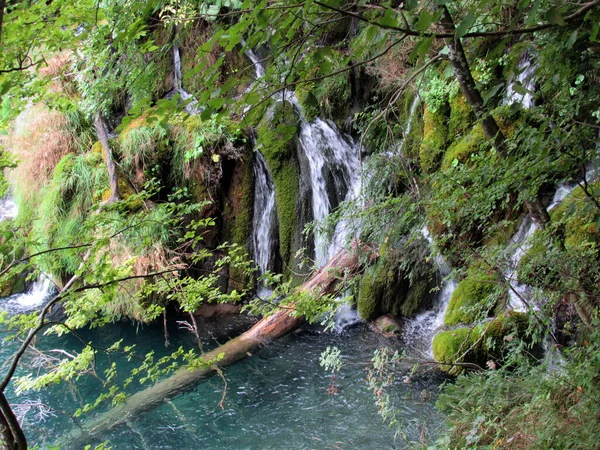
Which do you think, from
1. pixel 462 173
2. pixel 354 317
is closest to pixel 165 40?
pixel 354 317

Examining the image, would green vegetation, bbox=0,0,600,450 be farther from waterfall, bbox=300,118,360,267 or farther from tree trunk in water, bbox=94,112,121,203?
waterfall, bbox=300,118,360,267

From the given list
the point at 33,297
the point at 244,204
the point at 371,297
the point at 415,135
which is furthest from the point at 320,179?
the point at 33,297

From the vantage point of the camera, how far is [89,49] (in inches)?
162

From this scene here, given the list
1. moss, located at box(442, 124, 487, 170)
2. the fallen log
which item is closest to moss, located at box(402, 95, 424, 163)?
moss, located at box(442, 124, 487, 170)

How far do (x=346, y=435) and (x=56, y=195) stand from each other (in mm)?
5964

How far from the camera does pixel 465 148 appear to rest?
5859 millimetres

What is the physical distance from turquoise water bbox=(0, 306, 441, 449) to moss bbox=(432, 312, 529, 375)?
36 centimetres

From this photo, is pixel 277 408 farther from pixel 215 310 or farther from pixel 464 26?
pixel 464 26

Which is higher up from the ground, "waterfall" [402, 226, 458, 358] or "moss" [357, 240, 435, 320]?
"moss" [357, 240, 435, 320]

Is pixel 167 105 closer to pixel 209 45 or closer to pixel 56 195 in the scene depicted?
pixel 209 45

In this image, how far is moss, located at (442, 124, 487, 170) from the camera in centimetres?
578

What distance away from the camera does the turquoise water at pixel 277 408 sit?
4398 millimetres

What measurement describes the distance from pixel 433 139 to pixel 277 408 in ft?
13.9

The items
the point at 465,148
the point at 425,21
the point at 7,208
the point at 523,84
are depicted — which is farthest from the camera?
the point at 7,208
